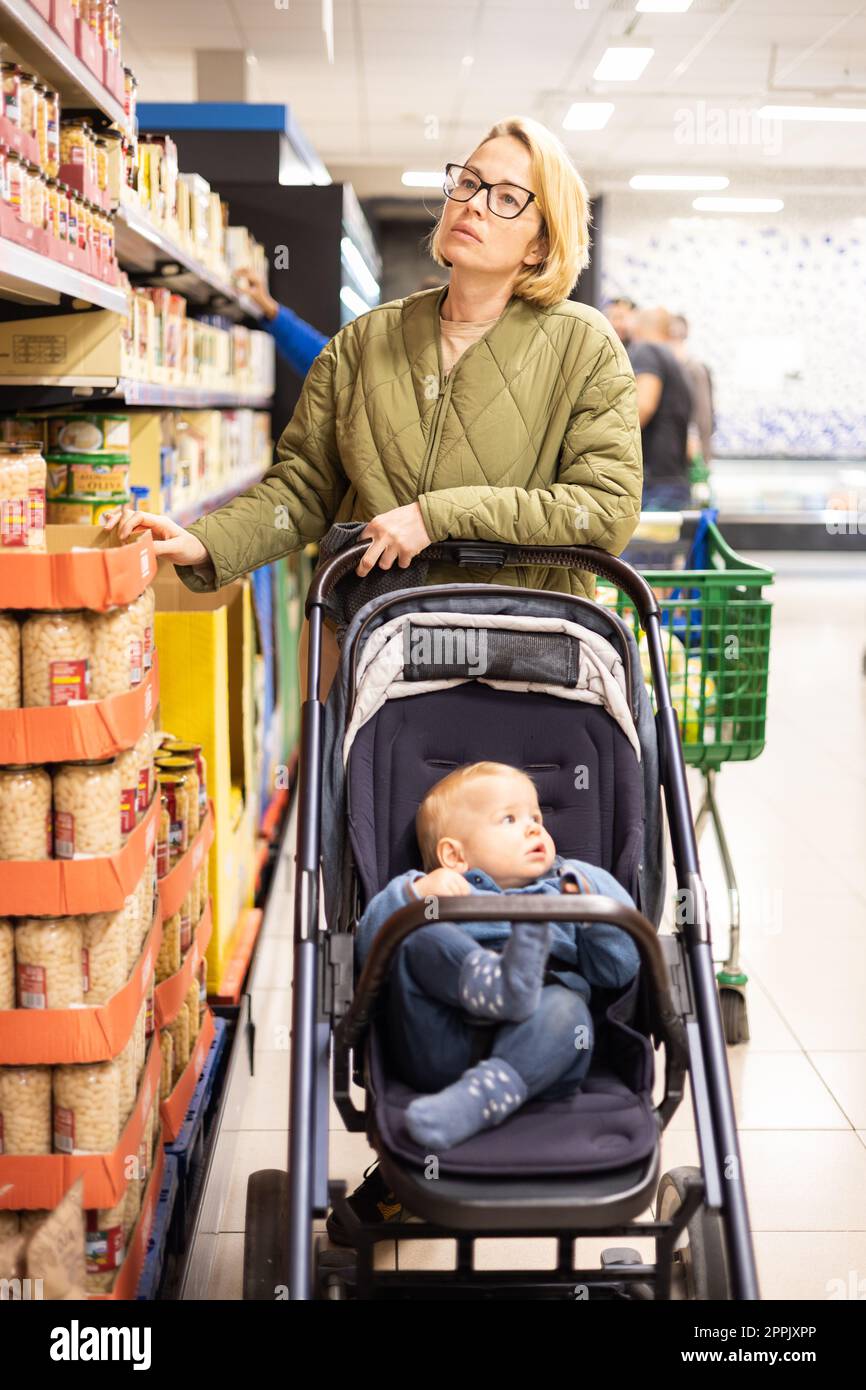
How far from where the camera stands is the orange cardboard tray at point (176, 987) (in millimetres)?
2258

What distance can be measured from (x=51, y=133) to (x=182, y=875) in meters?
1.28

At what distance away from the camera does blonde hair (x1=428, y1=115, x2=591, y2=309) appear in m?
2.08

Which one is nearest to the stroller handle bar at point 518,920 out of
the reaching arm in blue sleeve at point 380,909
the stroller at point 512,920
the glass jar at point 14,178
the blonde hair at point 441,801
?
the stroller at point 512,920

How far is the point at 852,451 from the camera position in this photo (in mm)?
14586

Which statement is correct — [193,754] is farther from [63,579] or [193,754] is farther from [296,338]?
[296,338]

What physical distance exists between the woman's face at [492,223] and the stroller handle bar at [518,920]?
3.51 ft

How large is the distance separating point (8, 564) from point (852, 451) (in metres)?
14.1

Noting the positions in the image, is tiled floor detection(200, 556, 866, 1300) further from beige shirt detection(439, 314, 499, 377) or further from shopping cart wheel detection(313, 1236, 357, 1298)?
beige shirt detection(439, 314, 499, 377)

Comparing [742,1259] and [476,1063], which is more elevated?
[476,1063]

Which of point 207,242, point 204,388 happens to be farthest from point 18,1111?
point 207,242

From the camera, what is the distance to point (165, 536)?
215 cm

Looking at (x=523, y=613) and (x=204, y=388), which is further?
(x=204, y=388)

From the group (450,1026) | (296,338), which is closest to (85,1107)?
(450,1026)
